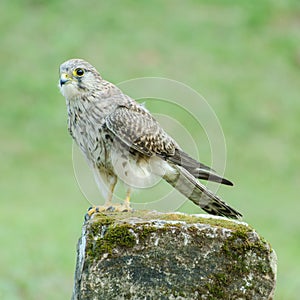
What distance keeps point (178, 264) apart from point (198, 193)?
158 centimetres

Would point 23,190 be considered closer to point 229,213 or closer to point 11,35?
point 11,35

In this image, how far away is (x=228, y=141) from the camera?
→ 25125mm

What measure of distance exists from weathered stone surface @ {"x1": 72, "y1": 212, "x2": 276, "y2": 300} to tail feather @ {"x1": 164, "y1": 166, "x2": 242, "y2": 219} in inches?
42.7

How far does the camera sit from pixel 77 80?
7164 millimetres

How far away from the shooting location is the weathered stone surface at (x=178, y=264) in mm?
5344

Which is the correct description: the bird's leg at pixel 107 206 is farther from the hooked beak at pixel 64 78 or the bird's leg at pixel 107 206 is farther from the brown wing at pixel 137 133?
the hooked beak at pixel 64 78

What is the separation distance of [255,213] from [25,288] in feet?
28.3

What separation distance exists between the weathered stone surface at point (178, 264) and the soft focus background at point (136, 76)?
6.67 metres

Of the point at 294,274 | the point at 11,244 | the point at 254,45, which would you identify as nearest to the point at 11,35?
the point at 254,45

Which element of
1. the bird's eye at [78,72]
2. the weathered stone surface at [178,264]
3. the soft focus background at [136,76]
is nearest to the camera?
the weathered stone surface at [178,264]

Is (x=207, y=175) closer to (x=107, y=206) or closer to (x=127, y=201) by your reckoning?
(x=127, y=201)

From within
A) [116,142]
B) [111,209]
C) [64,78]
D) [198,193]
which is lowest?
[111,209]

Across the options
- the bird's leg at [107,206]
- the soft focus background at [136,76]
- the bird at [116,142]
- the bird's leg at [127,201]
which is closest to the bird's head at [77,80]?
the bird at [116,142]

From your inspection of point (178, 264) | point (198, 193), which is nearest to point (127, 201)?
point (198, 193)
